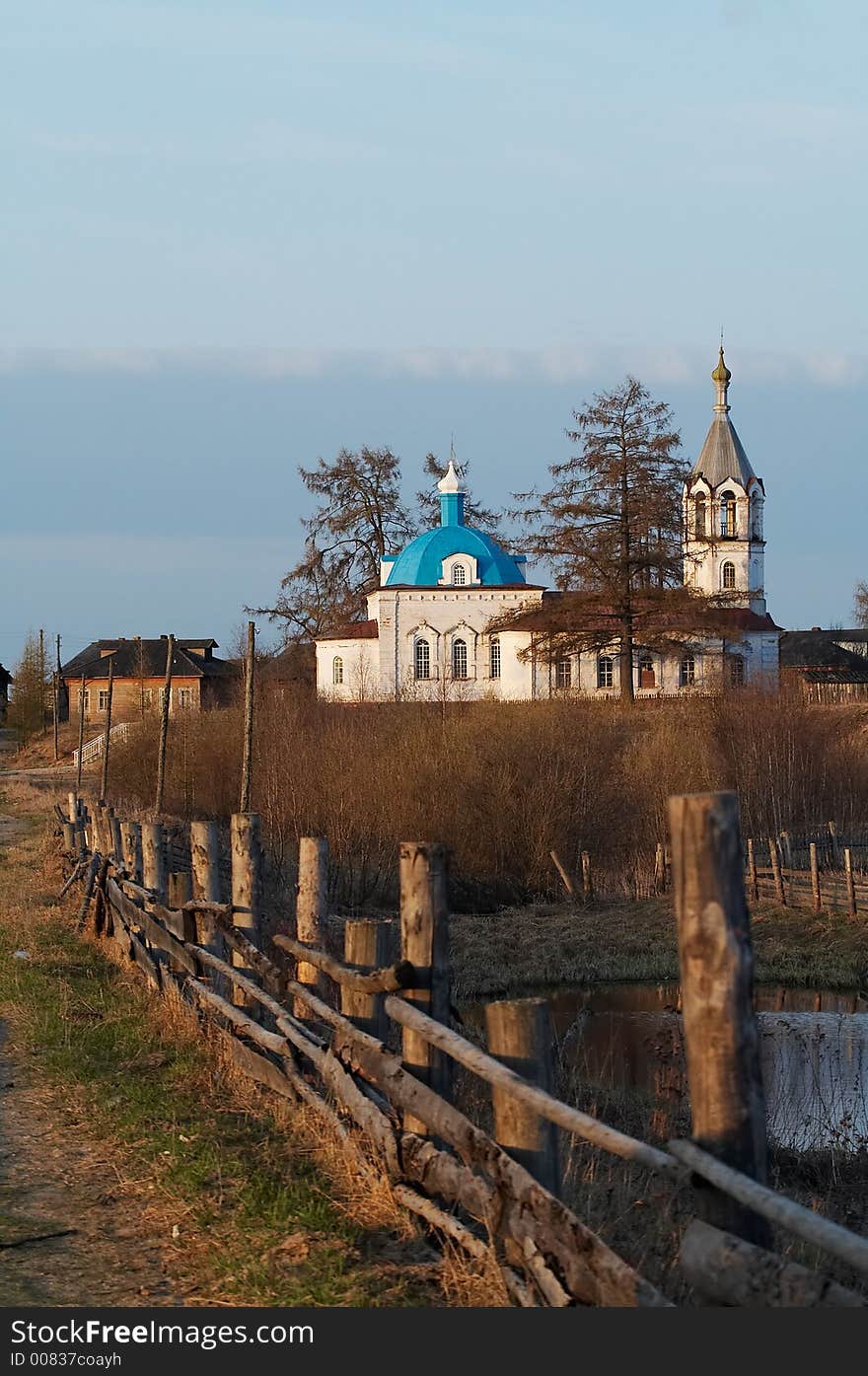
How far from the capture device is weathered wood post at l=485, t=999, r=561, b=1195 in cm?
518

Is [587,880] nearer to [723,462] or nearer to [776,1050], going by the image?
[776,1050]

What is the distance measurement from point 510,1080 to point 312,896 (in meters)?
3.98

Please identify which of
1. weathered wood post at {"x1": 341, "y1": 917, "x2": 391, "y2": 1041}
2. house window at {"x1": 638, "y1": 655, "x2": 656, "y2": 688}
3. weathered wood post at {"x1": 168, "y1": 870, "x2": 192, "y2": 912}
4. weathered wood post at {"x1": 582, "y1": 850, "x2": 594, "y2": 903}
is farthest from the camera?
house window at {"x1": 638, "y1": 655, "x2": 656, "y2": 688}

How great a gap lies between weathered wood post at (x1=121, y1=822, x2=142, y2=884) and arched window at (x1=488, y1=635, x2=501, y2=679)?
4472 centimetres

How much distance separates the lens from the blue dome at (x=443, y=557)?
59.4 m

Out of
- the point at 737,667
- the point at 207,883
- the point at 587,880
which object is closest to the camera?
the point at 207,883

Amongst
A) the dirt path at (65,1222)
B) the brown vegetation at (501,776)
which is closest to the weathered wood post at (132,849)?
the dirt path at (65,1222)

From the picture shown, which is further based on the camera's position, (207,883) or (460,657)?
(460,657)

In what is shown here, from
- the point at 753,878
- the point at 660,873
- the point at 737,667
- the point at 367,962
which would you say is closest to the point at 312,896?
the point at 367,962

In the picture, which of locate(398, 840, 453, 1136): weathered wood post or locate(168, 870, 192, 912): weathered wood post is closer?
locate(398, 840, 453, 1136): weathered wood post

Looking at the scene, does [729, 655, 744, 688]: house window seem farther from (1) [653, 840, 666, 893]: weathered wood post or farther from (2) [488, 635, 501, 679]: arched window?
(1) [653, 840, 666, 893]: weathered wood post

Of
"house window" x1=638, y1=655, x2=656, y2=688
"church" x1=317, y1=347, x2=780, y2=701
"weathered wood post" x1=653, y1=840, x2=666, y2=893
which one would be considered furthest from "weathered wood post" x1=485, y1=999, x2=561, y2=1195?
"house window" x1=638, y1=655, x2=656, y2=688

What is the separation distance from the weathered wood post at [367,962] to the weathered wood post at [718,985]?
2929mm

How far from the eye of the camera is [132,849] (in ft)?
46.6
